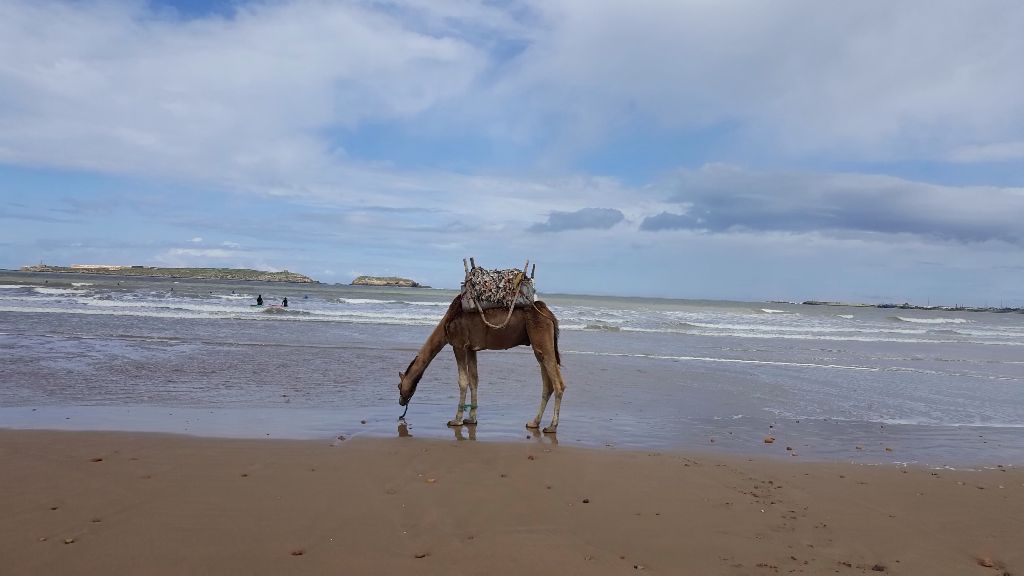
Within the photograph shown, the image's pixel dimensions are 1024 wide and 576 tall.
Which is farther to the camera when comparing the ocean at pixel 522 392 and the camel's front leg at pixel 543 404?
the camel's front leg at pixel 543 404

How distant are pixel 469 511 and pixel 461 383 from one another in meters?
4.02

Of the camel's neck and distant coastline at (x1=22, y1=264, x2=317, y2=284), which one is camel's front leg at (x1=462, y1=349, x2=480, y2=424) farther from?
→ distant coastline at (x1=22, y1=264, x2=317, y2=284)

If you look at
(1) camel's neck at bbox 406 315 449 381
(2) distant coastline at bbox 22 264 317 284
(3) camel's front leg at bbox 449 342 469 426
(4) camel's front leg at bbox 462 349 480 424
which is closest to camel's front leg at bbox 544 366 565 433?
(4) camel's front leg at bbox 462 349 480 424

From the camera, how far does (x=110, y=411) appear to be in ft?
28.5

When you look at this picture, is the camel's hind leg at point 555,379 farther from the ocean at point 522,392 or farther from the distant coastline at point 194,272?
the distant coastline at point 194,272

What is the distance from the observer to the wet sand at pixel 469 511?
4.23 m

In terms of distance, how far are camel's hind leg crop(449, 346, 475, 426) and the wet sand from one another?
1.70 m

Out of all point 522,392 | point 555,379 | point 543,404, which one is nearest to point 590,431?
point 543,404

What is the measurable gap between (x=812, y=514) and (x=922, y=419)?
6801 millimetres

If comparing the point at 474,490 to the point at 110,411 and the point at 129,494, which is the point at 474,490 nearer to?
the point at 129,494

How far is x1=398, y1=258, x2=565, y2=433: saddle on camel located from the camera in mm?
9039

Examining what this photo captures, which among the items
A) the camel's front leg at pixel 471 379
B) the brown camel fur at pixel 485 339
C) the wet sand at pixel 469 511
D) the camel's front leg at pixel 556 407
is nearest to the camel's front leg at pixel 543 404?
the brown camel fur at pixel 485 339

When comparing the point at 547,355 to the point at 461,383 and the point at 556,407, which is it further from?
the point at 461,383

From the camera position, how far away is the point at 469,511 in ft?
16.9
